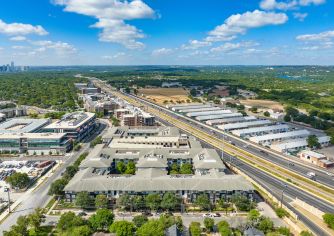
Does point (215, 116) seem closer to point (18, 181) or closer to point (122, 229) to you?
point (18, 181)

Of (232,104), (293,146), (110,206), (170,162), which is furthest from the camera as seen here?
(232,104)

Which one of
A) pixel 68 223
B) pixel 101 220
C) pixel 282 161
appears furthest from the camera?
pixel 282 161


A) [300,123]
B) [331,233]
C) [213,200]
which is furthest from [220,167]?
[300,123]

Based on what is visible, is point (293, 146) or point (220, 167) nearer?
point (220, 167)

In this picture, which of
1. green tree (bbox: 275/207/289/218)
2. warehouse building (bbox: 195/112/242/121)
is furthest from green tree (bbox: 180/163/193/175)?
warehouse building (bbox: 195/112/242/121)

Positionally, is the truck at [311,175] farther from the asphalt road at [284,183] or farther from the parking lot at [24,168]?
the parking lot at [24,168]

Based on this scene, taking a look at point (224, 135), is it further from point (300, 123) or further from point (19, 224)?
point (19, 224)

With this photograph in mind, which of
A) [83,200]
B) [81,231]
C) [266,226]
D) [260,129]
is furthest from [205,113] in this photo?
[81,231]
